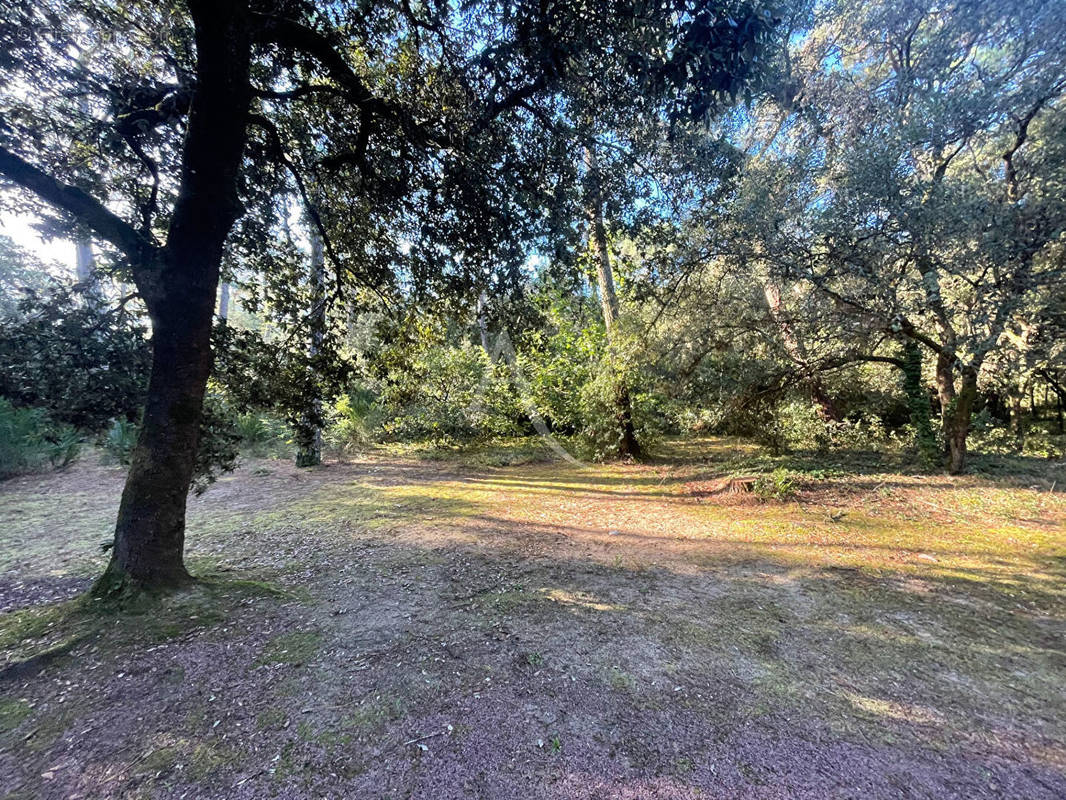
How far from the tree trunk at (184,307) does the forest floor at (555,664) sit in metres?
0.43

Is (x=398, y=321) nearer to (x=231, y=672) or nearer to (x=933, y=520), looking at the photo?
(x=231, y=672)

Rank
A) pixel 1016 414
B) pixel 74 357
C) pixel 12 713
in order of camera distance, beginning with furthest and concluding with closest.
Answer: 1. pixel 1016 414
2. pixel 74 357
3. pixel 12 713

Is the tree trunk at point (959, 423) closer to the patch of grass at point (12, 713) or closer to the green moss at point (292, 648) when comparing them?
the green moss at point (292, 648)

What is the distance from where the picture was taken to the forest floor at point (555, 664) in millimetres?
1713

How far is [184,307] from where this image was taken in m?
2.85

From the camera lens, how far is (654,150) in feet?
13.4

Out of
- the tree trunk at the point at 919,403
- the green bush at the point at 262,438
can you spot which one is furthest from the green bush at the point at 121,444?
the tree trunk at the point at 919,403

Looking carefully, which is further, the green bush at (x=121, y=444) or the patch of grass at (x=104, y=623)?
the green bush at (x=121, y=444)

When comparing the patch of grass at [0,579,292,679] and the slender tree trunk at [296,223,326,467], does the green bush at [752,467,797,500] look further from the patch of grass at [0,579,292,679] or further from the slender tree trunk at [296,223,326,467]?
the patch of grass at [0,579,292,679]

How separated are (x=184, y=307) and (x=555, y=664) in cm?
327

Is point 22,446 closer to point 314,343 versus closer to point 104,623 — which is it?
point 314,343

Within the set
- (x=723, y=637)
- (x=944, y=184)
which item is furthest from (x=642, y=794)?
(x=944, y=184)

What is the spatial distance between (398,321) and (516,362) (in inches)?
238

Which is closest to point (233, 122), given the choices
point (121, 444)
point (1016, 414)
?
point (121, 444)
